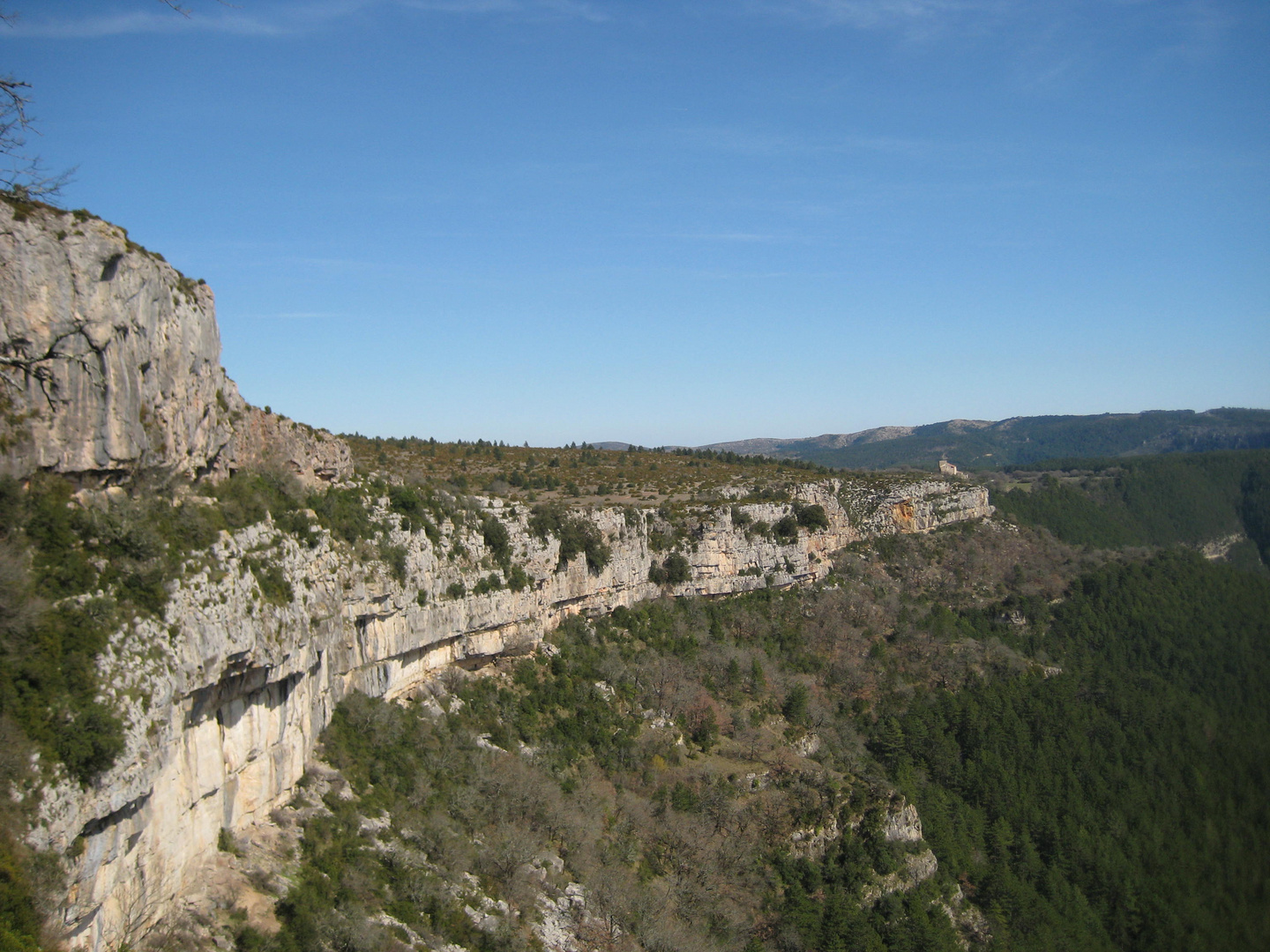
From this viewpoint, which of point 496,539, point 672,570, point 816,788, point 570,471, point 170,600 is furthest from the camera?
point 570,471

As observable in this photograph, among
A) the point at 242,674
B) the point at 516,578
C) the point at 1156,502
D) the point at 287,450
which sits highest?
the point at 287,450

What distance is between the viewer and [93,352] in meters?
13.4

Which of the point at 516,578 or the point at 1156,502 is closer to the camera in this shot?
the point at 516,578

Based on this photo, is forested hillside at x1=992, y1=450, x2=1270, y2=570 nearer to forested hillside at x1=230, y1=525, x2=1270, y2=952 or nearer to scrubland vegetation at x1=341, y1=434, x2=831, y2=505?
scrubland vegetation at x1=341, y1=434, x2=831, y2=505

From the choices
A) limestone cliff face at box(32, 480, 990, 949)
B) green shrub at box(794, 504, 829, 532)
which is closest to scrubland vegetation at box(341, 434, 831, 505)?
green shrub at box(794, 504, 829, 532)

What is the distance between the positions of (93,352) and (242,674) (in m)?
6.29

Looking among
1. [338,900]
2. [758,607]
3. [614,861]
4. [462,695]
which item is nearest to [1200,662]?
[758,607]

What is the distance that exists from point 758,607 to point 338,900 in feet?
117

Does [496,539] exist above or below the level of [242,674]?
above

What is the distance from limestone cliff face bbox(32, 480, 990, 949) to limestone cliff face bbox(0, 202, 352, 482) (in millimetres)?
2455

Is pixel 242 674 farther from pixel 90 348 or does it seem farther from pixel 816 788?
pixel 816 788

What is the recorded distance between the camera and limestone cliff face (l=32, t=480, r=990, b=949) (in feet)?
38.9

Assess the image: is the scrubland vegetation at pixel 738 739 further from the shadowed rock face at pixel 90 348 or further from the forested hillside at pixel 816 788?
the shadowed rock face at pixel 90 348

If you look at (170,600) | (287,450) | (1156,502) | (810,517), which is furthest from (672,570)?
(1156,502)
